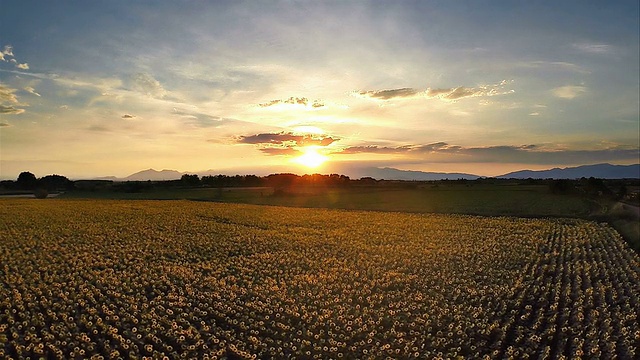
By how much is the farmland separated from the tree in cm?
Result: 9496

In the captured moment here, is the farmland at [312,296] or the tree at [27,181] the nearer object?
the farmland at [312,296]

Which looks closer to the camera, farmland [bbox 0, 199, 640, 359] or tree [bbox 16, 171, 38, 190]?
farmland [bbox 0, 199, 640, 359]

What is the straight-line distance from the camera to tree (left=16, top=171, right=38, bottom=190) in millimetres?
118025

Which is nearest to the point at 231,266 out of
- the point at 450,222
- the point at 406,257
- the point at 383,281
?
the point at 383,281

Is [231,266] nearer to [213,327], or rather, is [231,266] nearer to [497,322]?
[213,327]

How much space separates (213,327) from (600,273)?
21.6m

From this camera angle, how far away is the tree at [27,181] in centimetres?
11803

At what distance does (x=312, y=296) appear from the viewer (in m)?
19.5

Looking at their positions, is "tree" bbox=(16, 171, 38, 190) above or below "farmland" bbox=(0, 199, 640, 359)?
above

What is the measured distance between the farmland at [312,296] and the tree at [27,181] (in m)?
95.0

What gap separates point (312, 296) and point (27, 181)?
128035 mm

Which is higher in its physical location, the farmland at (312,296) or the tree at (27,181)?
the tree at (27,181)

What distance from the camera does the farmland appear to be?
1455cm

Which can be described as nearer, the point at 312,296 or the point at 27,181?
the point at 312,296
